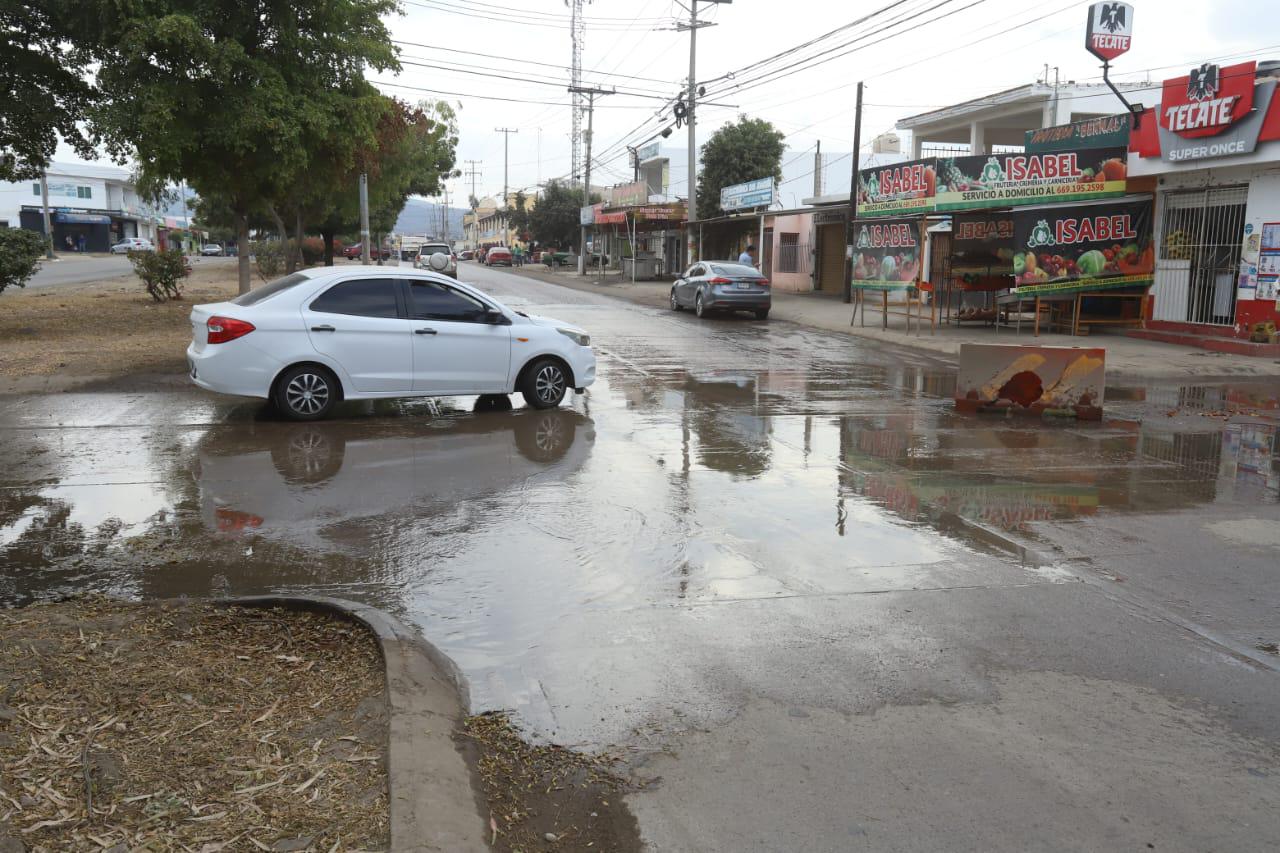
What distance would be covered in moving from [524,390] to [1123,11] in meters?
16.4

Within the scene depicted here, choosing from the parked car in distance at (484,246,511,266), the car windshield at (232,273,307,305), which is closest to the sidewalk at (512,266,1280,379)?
the car windshield at (232,273,307,305)

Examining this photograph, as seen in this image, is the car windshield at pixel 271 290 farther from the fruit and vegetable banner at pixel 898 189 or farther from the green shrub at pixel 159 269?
the green shrub at pixel 159 269

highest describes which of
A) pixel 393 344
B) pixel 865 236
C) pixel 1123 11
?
pixel 1123 11

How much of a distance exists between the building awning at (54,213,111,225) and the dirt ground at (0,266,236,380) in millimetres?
67788

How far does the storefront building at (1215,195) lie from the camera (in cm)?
1848

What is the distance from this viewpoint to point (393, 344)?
36.6ft

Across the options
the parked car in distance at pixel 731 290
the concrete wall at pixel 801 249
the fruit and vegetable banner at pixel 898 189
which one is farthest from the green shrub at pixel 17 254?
the concrete wall at pixel 801 249

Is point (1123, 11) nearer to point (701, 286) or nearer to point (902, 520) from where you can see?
point (701, 286)

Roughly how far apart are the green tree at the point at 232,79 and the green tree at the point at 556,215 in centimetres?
5965

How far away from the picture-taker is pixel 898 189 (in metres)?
23.9

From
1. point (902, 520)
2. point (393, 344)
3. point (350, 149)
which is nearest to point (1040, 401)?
point (902, 520)

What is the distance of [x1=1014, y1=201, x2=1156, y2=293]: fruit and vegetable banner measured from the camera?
2152 centimetres

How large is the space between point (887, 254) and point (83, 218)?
87058 mm

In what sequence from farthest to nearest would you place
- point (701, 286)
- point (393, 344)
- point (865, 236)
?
point (701, 286)
point (865, 236)
point (393, 344)
